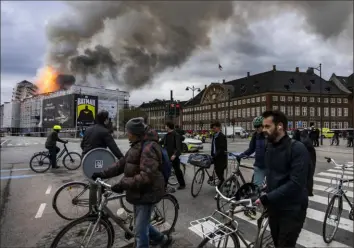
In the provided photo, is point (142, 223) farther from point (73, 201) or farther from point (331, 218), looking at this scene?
point (331, 218)

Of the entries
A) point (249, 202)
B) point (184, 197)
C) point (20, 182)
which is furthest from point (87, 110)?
point (249, 202)

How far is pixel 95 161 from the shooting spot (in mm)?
4426

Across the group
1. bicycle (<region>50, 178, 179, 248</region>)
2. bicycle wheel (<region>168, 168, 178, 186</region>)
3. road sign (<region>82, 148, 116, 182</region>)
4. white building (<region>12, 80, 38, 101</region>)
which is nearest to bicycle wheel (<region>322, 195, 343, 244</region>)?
bicycle (<region>50, 178, 179, 248</region>)

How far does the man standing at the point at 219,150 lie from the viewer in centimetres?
669

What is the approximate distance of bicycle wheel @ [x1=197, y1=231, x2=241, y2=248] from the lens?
2.75 metres

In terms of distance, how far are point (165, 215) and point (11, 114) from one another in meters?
96.0

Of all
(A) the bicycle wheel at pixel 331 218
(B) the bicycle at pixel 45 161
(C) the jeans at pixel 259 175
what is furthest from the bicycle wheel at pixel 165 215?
(B) the bicycle at pixel 45 161

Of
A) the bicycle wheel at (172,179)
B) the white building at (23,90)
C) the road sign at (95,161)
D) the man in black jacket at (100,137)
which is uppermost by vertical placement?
the white building at (23,90)

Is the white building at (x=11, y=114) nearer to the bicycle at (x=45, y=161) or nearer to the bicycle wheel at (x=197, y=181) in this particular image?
the bicycle at (x=45, y=161)

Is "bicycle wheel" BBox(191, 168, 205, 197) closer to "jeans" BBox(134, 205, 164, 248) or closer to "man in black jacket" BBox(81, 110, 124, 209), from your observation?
"man in black jacket" BBox(81, 110, 124, 209)

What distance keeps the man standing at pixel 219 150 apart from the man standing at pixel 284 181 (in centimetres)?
389

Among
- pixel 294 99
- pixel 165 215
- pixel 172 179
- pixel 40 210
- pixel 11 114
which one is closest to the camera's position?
pixel 165 215

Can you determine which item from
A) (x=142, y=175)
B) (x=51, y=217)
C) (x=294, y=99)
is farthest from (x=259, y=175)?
(x=294, y=99)

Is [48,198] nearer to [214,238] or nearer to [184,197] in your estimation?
[184,197]
